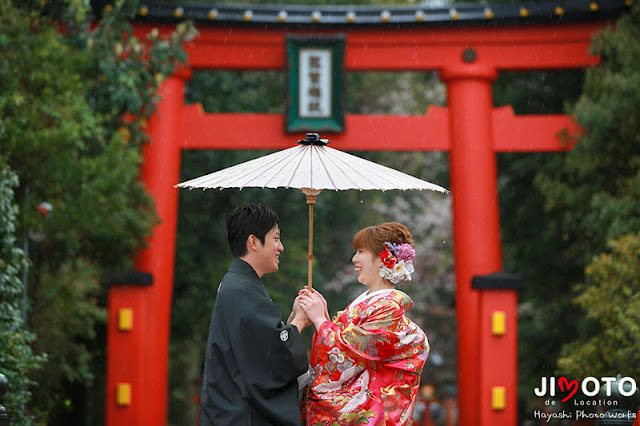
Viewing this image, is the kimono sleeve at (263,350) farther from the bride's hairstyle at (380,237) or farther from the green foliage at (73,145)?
the green foliage at (73,145)

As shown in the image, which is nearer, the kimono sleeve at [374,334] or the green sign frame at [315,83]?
the kimono sleeve at [374,334]

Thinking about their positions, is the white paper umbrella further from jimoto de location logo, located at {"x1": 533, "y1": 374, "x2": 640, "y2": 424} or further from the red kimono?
jimoto de location logo, located at {"x1": 533, "y1": 374, "x2": 640, "y2": 424}

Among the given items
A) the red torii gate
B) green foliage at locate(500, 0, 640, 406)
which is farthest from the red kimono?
the red torii gate

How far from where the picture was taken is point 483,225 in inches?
401

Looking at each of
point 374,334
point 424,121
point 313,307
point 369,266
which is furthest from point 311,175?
point 424,121

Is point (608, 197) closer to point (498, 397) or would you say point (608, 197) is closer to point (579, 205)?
point (579, 205)

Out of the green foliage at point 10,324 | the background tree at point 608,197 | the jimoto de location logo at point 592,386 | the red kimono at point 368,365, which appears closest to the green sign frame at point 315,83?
the background tree at point 608,197

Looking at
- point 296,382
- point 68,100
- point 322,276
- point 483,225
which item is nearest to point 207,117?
point 68,100

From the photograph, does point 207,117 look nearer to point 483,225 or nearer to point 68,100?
point 68,100

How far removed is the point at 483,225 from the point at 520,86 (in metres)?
3.66

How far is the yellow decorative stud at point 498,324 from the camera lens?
9.71m

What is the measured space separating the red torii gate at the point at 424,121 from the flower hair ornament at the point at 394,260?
224 inches

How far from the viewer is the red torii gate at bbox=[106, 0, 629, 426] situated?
10.1m

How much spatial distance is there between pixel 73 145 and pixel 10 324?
188 centimetres
